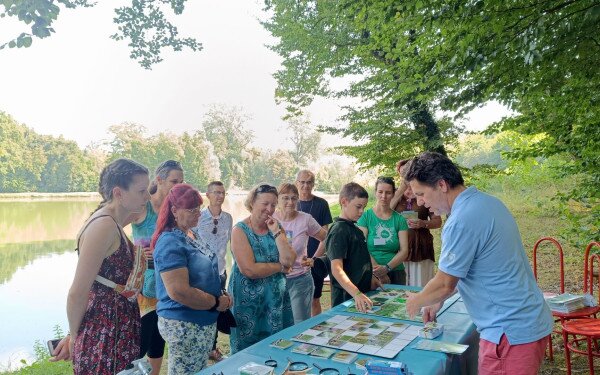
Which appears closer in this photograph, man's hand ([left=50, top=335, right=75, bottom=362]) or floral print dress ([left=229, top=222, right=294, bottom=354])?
man's hand ([left=50, top=335, right=75, bottom=362])

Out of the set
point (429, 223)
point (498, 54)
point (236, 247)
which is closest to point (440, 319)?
point (236, 247)

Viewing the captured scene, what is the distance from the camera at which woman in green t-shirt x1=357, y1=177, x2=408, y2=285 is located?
335cm

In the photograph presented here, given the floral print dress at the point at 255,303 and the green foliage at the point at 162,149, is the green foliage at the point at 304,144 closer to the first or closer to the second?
the green foliage at the point at 162,149

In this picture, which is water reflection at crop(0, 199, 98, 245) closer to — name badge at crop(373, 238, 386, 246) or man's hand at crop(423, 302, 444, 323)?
name badge at crop(373, 238, 386, 246)

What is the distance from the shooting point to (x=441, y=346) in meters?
1.92

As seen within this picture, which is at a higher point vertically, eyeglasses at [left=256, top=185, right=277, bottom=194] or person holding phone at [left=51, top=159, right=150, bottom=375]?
eyeglasses at [left=256, top=185, right=277, bottom=194]

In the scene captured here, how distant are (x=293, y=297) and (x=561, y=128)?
13.5 ft

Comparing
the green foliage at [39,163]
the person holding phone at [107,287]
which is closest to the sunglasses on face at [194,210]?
the person holding phone at [107,287]

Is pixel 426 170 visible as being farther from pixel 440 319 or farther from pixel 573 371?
pixel 573 371

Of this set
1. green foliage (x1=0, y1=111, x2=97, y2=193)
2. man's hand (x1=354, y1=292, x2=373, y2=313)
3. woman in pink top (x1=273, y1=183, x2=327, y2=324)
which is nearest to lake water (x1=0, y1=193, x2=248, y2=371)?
green foliage (x1=0, y1=111, x2=97, y2=193)

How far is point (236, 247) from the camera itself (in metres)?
2.48

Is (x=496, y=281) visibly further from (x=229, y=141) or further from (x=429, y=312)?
(x=229, y=141)

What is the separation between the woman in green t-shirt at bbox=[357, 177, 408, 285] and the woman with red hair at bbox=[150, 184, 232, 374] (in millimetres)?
1549

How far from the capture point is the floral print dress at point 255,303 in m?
2.46
